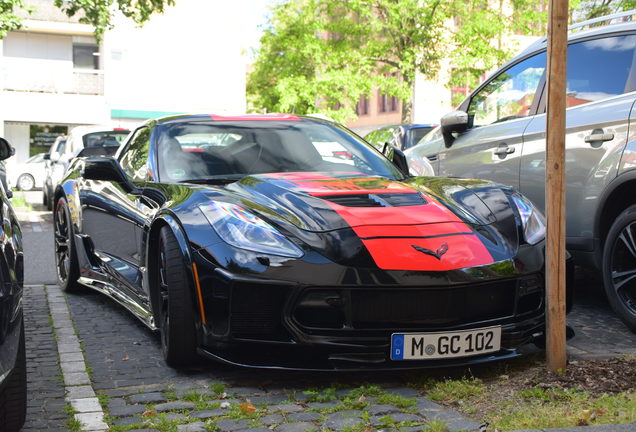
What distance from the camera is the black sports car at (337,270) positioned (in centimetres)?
419

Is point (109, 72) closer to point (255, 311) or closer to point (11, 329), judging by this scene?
point (255, 311)

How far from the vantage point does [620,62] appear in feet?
19.1

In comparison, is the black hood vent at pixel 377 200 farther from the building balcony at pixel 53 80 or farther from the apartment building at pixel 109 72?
the building balcony at pixel 53 80

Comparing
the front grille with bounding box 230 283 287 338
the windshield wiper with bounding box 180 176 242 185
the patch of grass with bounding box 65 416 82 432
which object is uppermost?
the windshield wiper with bounding box 180 176 242 185


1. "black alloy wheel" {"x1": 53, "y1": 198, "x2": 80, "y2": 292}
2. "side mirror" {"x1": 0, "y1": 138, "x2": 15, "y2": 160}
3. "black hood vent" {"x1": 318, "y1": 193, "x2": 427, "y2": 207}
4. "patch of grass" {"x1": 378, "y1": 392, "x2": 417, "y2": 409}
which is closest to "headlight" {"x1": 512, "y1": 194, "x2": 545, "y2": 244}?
"black hood vent" {"x1": 318, "y1": 193, "x2": 427, "y2": 207}

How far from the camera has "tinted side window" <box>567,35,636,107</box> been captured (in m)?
5.74

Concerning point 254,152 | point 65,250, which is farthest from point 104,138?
point 254,152

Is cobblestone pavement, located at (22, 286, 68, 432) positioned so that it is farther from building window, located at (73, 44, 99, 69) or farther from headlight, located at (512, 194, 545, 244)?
building window, located at (73, 44, 99, 69)

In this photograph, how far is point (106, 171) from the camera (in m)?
5.79

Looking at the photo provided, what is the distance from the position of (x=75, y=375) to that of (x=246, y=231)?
1204 mm

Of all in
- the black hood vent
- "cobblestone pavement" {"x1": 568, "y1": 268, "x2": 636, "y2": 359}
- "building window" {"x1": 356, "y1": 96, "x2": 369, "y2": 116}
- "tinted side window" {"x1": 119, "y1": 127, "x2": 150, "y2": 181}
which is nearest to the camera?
the black hood vent

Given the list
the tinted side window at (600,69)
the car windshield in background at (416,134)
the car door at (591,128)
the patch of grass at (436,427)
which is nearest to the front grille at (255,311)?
the patch of grass at (436,427)

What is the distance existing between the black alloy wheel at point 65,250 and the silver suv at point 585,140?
3.10 m

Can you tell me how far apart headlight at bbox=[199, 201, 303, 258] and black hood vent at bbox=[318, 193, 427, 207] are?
45 cm
